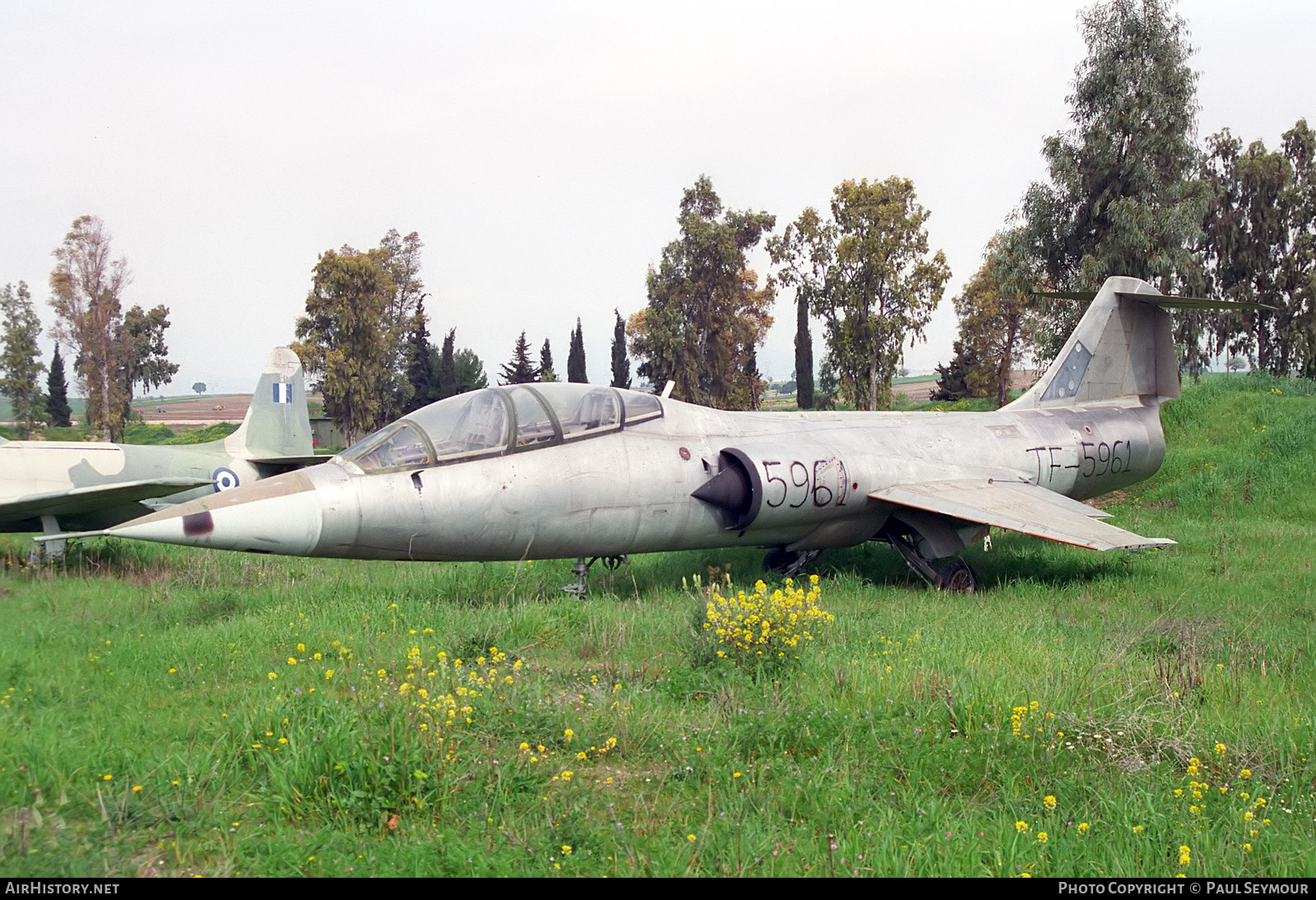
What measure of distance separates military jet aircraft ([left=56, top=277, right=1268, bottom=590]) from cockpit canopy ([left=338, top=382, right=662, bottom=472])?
2cm

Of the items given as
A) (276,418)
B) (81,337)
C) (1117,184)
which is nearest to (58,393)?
(81,337)

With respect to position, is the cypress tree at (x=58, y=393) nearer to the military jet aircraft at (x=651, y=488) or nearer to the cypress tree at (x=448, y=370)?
the cypress tree at (x=448, y=370)

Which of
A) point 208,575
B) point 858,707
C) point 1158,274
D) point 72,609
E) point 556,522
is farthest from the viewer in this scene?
point 1158,274

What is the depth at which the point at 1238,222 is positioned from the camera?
48.1 metres

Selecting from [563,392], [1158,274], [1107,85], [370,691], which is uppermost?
[1107,85]

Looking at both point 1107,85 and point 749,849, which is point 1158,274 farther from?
point 749,849

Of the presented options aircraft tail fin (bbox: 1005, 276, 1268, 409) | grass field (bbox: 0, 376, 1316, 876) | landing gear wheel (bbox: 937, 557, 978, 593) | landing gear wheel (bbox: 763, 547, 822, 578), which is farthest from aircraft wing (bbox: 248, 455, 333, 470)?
aircraft tail fin (bbox: 1005, 276, 1268, 409)

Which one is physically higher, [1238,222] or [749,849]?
[1238,222]

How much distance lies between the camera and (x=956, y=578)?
32.9 ft

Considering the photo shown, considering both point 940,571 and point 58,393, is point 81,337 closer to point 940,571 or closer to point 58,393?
point 58,393

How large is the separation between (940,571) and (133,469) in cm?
1166
